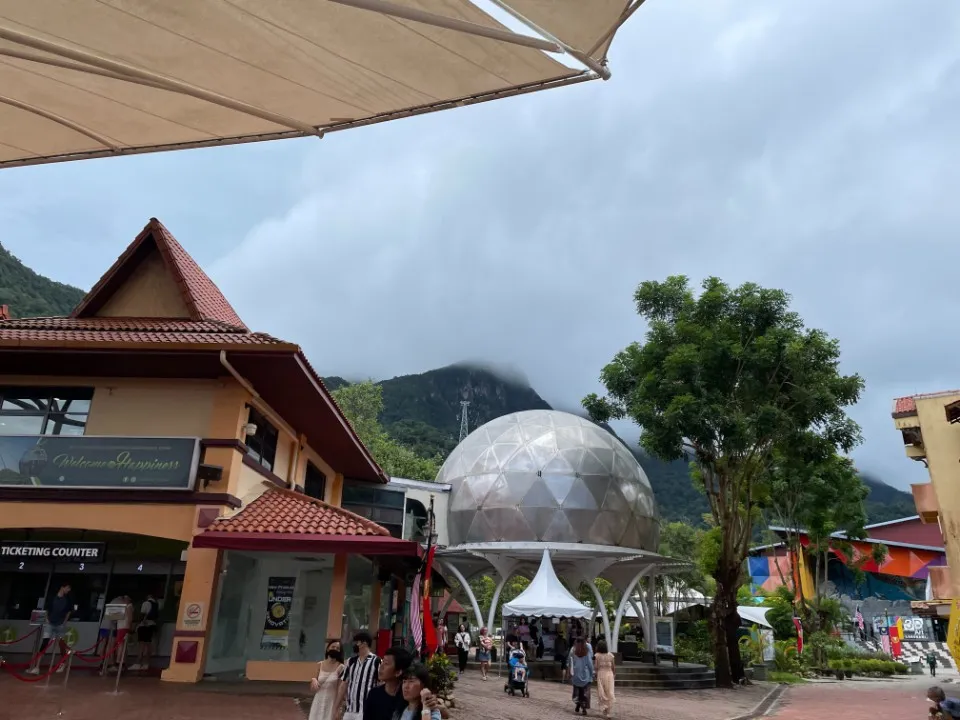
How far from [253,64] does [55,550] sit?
11195 millimetres

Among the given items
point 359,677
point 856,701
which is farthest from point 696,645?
A: point 359,677

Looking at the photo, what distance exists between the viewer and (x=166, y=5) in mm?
4555

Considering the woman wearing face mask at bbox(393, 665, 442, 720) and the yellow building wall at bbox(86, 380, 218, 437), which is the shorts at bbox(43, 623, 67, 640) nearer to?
the yellow building wall at bbox(86, 380, 218, 437)

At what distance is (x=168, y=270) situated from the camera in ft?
55.1

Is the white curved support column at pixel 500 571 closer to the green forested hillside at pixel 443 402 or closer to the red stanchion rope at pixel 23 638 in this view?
the red stanchion rope at pixel 23 638

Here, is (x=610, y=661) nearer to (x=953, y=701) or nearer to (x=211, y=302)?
(x=953, y=701)

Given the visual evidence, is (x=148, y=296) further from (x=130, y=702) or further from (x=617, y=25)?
(x=617, y=25)

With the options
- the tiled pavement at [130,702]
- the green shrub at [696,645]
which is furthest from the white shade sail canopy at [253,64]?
the green shrub at [696,645]

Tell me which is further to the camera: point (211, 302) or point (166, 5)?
point (211, 302)

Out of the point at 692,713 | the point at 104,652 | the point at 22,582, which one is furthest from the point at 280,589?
the point at 692,713

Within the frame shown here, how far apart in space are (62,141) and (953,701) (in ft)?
42.1

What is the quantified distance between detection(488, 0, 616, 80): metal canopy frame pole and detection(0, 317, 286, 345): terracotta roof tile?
30.6 ft

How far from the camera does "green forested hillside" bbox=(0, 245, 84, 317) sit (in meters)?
48.0

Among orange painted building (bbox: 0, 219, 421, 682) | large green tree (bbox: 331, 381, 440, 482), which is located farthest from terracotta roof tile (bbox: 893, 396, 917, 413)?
large green tree (bbox: 331, 381, 440, 482)
